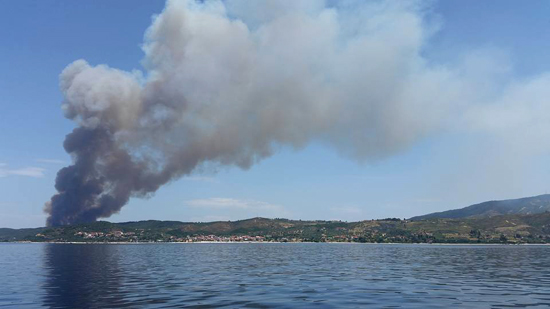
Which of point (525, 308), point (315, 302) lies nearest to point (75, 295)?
point (315, 302)

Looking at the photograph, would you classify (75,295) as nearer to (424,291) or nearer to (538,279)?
(424,291)

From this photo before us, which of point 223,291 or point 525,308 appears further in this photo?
point 223,291

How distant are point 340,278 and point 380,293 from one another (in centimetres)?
2116

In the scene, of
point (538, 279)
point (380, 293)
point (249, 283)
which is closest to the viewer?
point (380, 293)

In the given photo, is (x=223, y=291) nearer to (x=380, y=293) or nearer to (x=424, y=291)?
(x=380, y=293)

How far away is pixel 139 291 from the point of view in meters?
59.9

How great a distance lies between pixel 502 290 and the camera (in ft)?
199

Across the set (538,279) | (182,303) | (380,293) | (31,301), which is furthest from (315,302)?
(538,279)

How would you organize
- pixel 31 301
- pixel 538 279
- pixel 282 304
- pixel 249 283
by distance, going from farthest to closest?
1. pixel 538 279
2. pixel 249 283
3. pixel 31 301
4. pixel 282 304

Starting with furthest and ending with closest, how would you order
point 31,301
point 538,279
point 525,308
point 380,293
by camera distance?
point 538,279, point 380,293, point 31,301, point 525,308

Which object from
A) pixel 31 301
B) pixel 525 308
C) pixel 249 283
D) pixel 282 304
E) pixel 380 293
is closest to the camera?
pixel 525 308

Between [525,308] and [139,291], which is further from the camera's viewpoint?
[139,291]

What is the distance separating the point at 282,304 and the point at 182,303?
11.6m

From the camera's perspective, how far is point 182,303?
1935 inches
